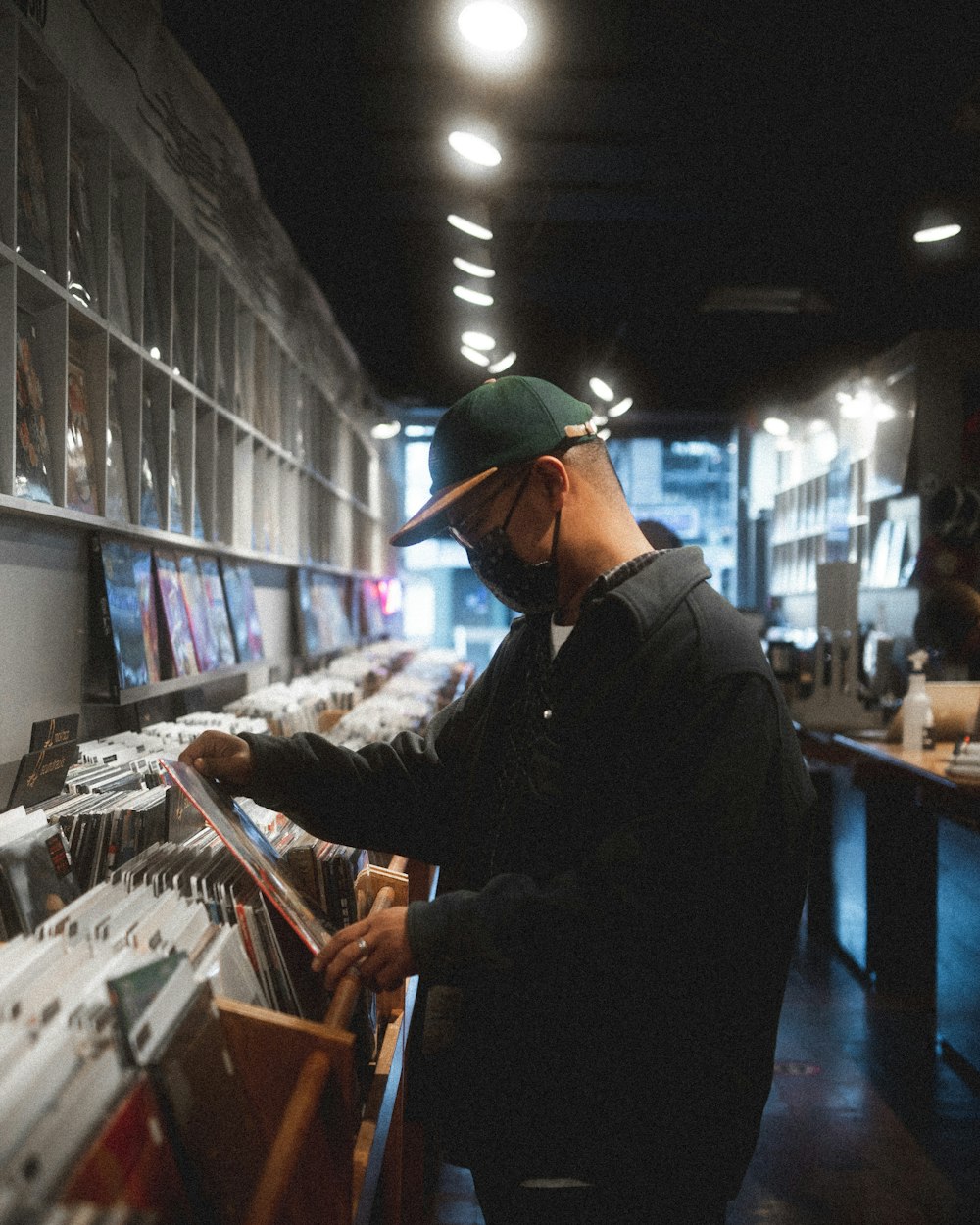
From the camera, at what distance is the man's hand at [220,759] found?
5.19 ft

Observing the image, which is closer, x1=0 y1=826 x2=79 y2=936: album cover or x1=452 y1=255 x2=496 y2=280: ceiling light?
x1=0 y1=826 x2=79 y2=936: album cover

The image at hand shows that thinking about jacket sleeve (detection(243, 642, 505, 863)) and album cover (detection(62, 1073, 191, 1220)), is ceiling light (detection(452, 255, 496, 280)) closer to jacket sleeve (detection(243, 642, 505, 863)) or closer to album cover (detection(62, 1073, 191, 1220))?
jacket sleeve (detection(243, 642, 505, 863))

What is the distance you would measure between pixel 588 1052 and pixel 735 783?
0.44m

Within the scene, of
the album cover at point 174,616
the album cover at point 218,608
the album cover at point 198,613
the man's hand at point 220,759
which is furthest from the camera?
the album cover at point 218,608

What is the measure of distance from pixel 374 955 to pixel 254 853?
0.90 feet

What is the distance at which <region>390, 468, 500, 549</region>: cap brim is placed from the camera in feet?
4.77

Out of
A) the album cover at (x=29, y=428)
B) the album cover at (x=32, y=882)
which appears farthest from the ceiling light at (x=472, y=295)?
the album cover at (x=32, y=882)

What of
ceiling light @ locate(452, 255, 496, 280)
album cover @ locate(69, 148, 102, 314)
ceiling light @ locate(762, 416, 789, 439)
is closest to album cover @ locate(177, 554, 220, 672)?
album cover @ locate(69, 148, 102, 314)

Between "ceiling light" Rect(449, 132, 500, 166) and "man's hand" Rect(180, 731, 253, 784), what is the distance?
9.13 ft

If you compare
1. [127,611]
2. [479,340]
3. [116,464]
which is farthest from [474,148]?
[479,340]

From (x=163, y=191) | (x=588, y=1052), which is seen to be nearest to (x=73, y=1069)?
(x=588, y=1052)

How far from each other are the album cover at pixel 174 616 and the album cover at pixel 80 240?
77 cm

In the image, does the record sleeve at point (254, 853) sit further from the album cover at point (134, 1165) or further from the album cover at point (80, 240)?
the album cover at point (80, 240)

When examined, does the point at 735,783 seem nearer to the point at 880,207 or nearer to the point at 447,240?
the point at 880,207
